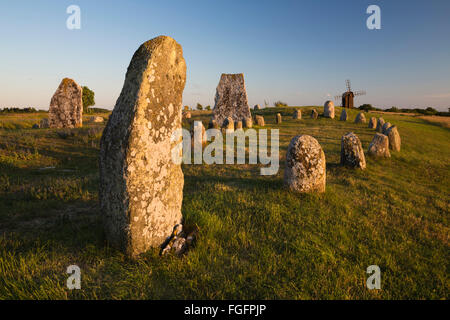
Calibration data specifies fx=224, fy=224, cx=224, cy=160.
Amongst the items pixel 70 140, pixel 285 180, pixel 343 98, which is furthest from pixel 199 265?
pixel 343 98

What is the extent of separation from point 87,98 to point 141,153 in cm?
6980

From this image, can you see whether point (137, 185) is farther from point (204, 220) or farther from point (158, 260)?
point (204, 220)

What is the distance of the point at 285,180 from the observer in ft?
21.5

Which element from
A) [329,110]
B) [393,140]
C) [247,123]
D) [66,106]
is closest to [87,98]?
[66,106]

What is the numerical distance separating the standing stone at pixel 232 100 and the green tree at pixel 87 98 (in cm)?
5255

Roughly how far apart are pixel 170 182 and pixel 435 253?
4.93 metres

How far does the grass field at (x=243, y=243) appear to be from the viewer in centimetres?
291

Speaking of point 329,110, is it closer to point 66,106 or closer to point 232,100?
point 232,100

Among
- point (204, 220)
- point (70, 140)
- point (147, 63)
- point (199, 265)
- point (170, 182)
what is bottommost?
point (199, 265)

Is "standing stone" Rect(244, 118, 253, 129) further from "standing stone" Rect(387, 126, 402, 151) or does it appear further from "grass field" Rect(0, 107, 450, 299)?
"grass field" Rect(0, 107, 450, 299)

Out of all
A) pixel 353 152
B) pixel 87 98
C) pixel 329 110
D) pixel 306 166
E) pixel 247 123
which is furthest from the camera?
pixel 87 98

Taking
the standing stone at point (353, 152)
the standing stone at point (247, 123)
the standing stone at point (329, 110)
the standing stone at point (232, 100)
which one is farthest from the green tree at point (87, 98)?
the standing stone at point (353, 152)

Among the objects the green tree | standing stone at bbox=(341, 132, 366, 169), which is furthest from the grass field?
the green tree

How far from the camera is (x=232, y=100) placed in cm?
2217
